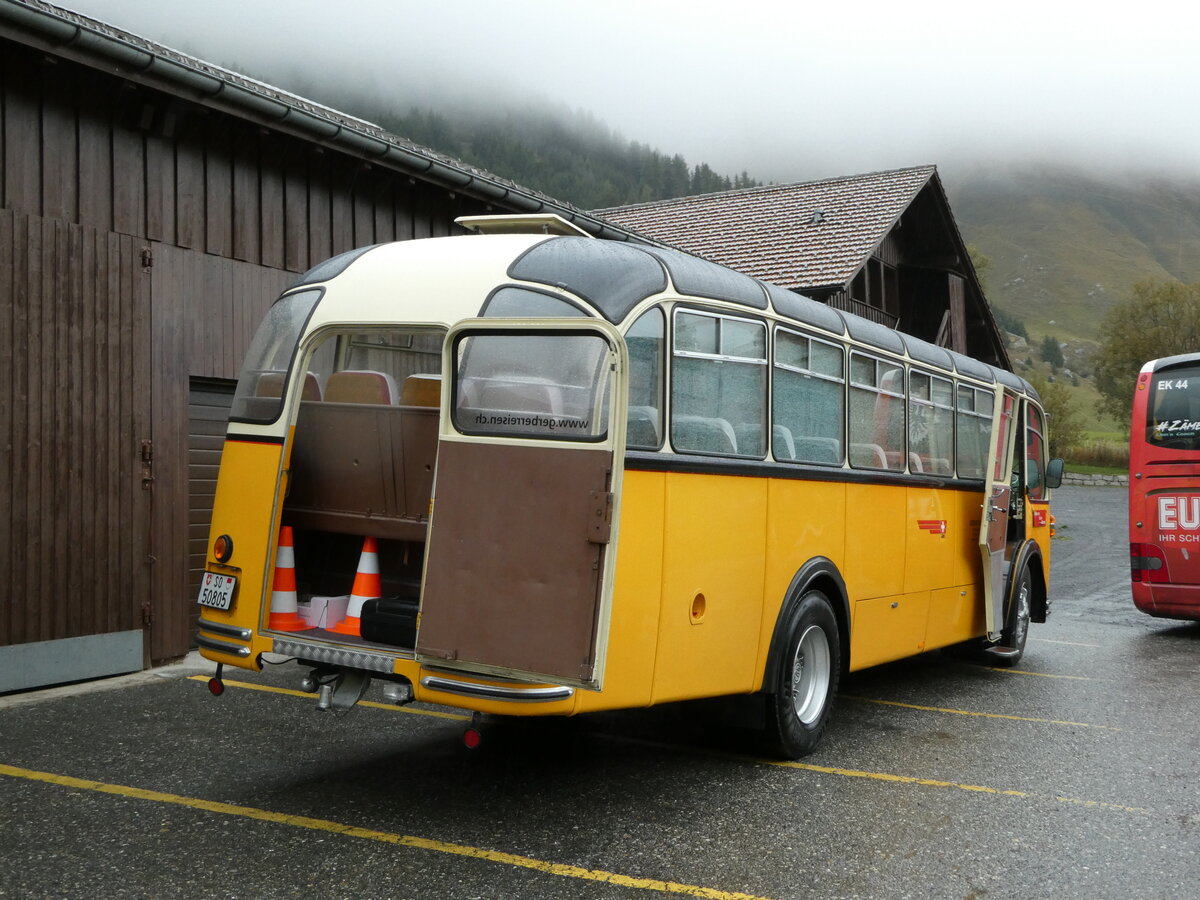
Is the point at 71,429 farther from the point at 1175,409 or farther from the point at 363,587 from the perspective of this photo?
the point at 1175,409

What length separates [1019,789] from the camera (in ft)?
19.5

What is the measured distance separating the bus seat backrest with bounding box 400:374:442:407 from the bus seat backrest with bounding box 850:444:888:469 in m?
2.76

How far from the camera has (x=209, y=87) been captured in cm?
877

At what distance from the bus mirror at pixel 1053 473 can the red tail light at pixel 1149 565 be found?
3.15 m

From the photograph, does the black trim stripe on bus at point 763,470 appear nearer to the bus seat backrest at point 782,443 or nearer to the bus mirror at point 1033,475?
the bus seat backrest at point 782,443

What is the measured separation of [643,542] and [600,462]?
556 millimetres

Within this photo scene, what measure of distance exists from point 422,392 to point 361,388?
33cm

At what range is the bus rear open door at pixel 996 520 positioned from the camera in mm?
9117

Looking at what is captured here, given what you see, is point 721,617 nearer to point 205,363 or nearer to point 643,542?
point 643,542

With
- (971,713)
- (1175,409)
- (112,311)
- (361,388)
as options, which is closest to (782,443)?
(361,388)

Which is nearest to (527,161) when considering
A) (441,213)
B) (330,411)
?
(441,213)

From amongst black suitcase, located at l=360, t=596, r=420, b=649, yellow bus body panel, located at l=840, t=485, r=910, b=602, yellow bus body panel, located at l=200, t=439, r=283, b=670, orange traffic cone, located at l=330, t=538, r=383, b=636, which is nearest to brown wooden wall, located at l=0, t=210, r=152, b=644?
yellow bus body panel, located at l=200, t=439, r=283, b=670

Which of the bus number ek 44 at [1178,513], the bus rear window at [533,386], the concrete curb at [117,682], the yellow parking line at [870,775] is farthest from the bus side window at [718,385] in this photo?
the bus number ek 44 at [1178,513]

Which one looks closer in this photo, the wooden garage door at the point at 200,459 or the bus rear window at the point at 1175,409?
the wooden garage door at the point at 200,459
